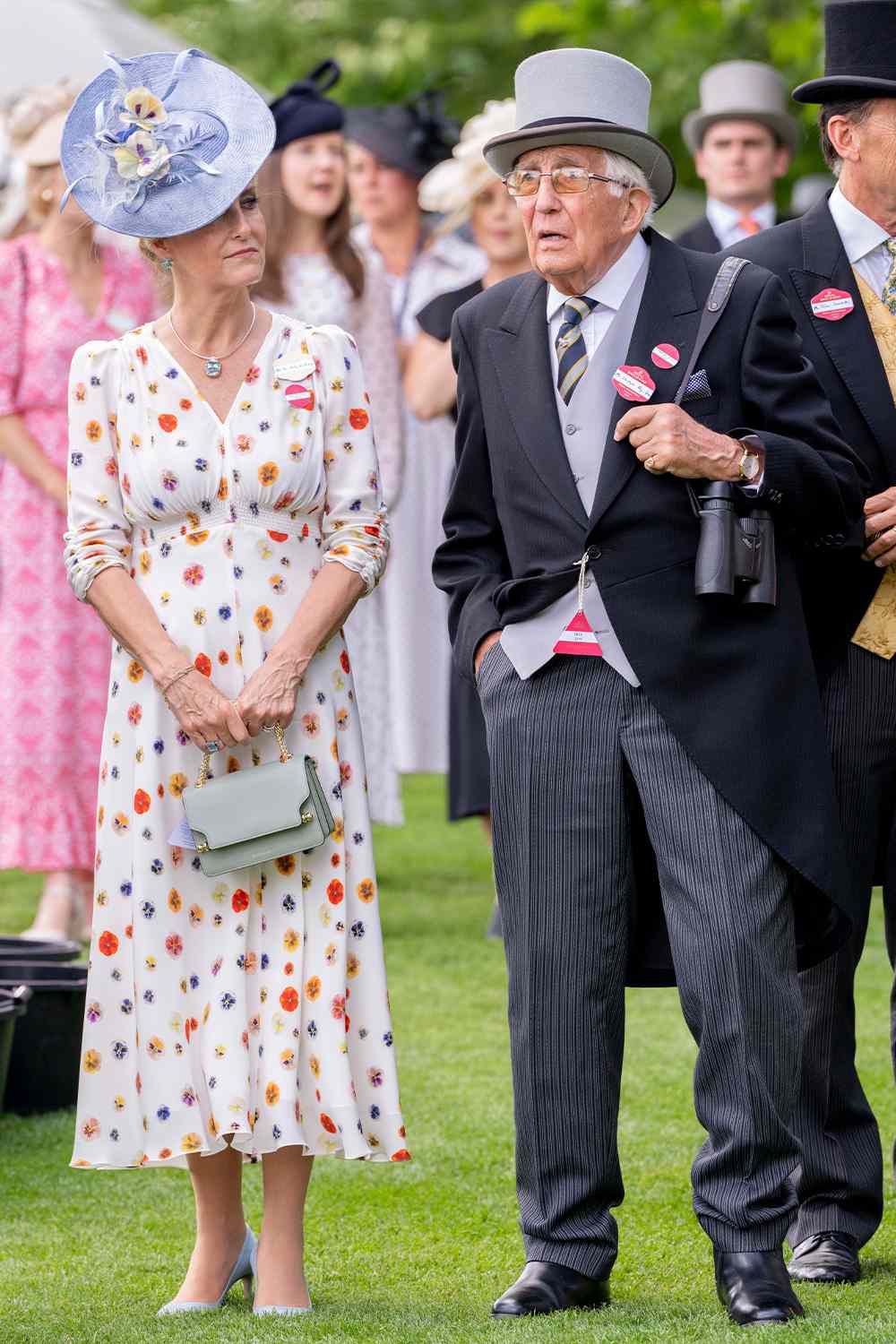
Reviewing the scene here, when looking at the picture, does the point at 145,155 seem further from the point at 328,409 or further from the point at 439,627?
the point at 439,627

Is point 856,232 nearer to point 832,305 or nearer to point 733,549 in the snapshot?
point 832,305

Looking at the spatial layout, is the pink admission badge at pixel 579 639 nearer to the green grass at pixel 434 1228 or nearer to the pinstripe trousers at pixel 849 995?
the pinstripe trousers at pixel 849 995

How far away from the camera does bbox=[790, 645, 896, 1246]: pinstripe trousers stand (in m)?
4.73

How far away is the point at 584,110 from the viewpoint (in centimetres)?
439

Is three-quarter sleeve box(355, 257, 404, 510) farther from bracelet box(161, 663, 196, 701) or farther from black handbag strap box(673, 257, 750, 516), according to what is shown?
black handbag strap box(673, 257, 750, 516)

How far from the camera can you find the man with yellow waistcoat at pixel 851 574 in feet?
15.4

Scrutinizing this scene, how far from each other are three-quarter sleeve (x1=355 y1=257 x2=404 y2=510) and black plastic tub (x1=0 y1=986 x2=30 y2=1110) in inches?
133

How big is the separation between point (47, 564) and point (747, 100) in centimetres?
329

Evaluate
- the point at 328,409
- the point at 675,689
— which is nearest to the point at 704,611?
the point at 675,689

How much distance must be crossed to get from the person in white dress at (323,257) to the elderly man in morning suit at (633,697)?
4.13 metres

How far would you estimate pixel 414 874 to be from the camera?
1053cm

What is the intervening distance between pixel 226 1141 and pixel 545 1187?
2.02 feet

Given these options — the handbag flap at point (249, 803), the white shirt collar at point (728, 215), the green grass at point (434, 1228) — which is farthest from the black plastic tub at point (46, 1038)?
the white shirt collar at point (728, 215)

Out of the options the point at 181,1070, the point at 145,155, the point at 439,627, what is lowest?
the point at 181,1070
